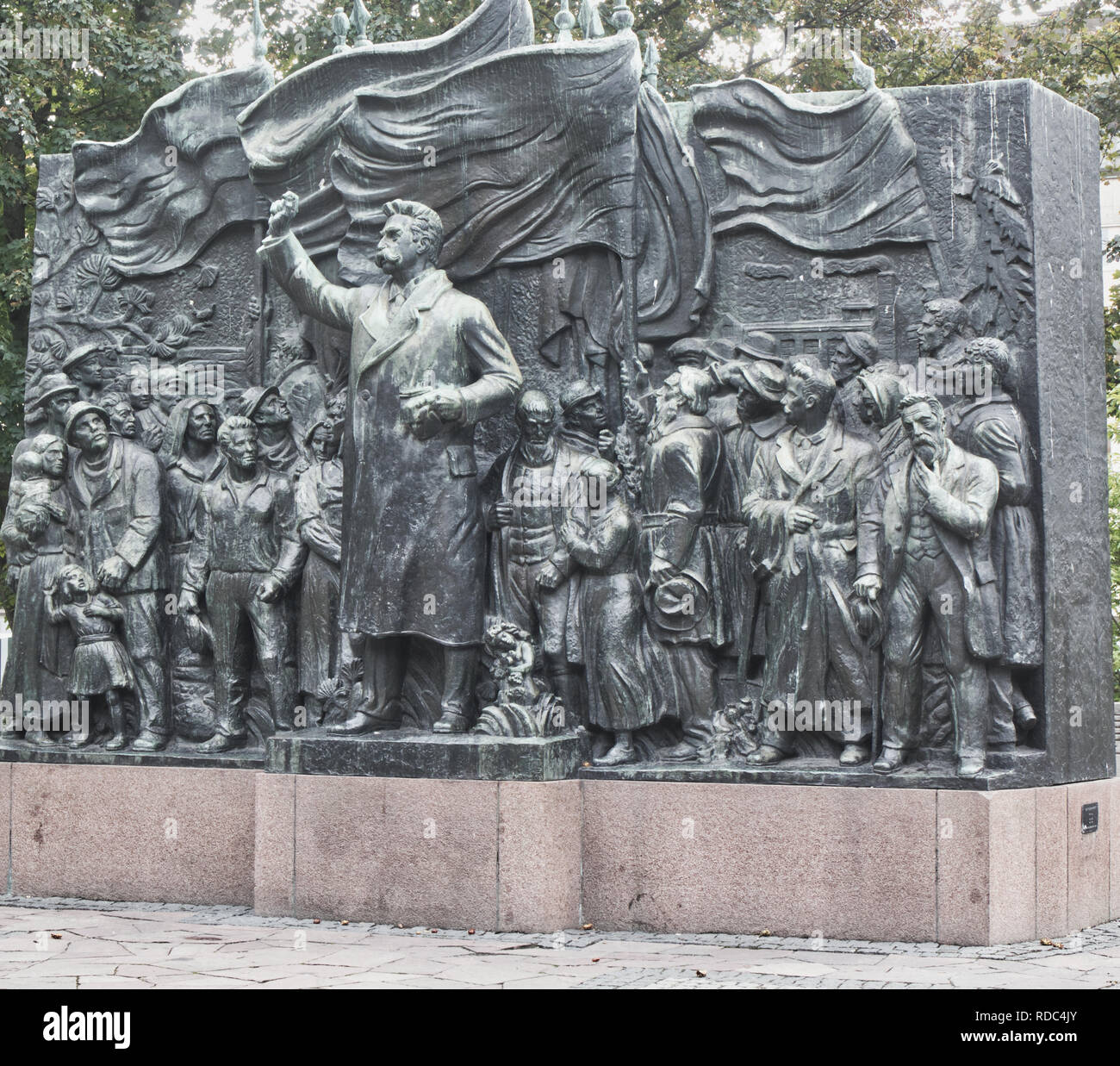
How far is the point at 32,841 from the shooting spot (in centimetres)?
1166

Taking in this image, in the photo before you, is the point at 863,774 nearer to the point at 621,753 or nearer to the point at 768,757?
the point at 768,757

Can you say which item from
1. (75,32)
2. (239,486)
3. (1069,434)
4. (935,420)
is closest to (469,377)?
(239,486)

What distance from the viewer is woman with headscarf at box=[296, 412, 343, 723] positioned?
11094mm

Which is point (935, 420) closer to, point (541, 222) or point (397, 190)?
point (541, 222)

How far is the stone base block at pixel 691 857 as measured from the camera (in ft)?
31.3

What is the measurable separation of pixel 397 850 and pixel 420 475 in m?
2.29

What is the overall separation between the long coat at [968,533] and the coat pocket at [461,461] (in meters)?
2.62

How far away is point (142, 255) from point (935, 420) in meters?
6.01

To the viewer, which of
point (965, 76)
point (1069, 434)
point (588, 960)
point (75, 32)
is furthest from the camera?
point (965, 76)

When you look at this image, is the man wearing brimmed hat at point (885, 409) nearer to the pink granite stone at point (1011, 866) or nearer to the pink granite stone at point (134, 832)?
the pink granite stone at point (1011, 866)

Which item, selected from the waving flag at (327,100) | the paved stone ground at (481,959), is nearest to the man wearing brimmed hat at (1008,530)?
the paved stone ground at (481,959)

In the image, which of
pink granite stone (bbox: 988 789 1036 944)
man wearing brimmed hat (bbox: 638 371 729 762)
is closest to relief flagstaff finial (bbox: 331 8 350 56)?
man wearing brimmed hat (bbox: 638 371 729 762)

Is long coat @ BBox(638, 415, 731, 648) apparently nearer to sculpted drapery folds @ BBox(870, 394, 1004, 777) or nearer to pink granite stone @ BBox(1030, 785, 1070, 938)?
sculpted drapery folds @ BBox(870, 394, 1004, 777)

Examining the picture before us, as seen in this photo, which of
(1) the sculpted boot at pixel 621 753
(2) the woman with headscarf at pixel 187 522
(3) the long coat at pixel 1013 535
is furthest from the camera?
(2) the woman with headscarf at pixel 187 522
